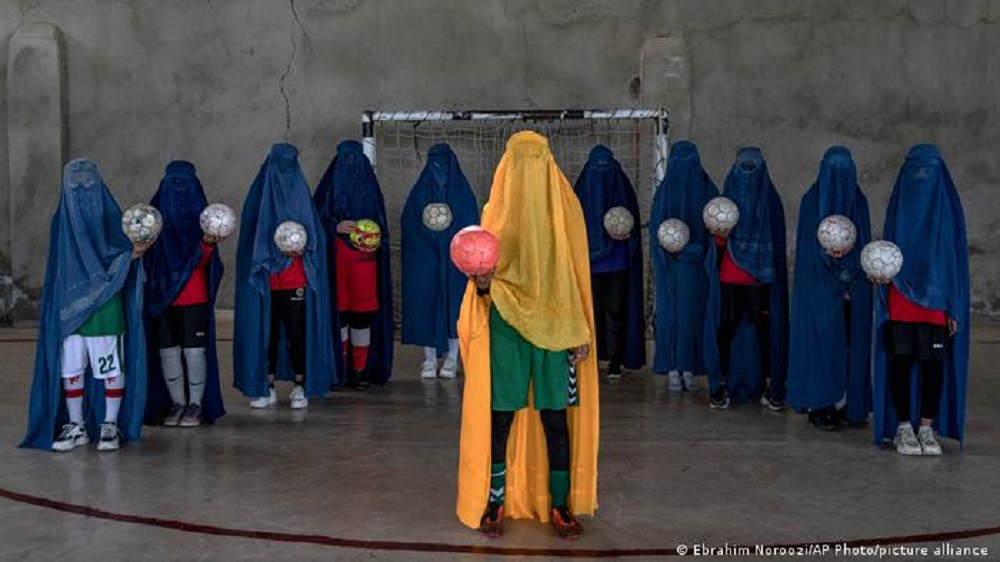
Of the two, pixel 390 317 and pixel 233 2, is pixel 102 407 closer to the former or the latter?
pixel 390 317

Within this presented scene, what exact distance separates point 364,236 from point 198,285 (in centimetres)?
141

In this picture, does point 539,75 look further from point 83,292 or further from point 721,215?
point 83,292

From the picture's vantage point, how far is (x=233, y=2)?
38.7 feet

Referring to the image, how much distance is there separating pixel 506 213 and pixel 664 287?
3.70 metres

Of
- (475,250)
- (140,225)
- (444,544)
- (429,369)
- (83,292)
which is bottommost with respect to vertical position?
(444,544)

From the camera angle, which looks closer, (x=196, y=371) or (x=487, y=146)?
(x=196, y=371)

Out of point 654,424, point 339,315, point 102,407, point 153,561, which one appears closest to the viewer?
point 153,561

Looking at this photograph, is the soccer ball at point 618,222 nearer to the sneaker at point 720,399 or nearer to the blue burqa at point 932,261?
the sneaker at point 720,399

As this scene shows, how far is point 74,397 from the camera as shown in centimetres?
630

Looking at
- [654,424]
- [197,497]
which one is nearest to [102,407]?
[197,497]

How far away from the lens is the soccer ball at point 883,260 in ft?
19.5

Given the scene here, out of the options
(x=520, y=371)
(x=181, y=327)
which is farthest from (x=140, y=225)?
(x=520, y=371)

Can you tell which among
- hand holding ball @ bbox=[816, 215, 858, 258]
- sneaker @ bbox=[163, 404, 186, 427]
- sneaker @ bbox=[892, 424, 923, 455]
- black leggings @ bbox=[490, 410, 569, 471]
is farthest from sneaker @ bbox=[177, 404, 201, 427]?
sneaker @ bbox=[892, 424, 923, 455]

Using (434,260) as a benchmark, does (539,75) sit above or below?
above
